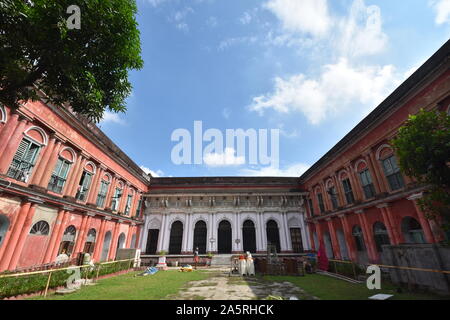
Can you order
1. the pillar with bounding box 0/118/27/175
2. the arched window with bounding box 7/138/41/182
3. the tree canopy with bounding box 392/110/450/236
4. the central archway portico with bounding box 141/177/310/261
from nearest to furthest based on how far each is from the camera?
the tree canopy with bounding box 392/110/450/236, the pillar with bounding box 0/118/27/175, the arched window with bounding box 7/138/41/182, the central archway portico with bounding box 141/177/310/261

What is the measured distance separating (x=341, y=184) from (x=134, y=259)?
17.3 m

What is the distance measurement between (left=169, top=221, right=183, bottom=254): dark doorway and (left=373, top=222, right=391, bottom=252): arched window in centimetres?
1648

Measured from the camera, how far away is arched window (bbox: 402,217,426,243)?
945cm

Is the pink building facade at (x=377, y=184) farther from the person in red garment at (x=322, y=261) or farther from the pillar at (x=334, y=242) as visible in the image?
the person in red garment at (x=322, y=261)

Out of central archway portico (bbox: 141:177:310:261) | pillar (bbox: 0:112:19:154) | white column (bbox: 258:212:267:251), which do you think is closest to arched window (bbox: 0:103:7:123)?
pillar (bbox: 0:112:19:154)

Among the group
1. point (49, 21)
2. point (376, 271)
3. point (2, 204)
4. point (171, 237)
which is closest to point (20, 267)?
point (2, 204)

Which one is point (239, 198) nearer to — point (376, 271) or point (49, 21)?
point (376, 271)

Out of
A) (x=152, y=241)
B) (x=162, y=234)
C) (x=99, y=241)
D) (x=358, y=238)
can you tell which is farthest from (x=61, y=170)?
(x=358, y=238)

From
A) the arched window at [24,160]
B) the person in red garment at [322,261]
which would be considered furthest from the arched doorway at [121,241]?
the person in red garment at [322,261]

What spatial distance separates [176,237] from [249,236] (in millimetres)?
7725

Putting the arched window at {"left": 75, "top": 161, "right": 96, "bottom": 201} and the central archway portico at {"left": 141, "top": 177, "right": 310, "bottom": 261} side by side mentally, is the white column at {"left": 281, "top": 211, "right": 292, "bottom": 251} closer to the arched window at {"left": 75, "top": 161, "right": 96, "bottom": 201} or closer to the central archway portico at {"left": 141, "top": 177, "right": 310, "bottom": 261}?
the central archway portico at {"left": 141, "top": 177, "right": 310, "bottom": 261}

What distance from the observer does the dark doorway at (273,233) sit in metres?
19.7

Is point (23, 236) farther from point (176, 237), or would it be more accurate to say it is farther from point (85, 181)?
point (176, 237)

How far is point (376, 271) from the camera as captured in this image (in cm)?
747
